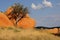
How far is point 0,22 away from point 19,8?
12.8 metres

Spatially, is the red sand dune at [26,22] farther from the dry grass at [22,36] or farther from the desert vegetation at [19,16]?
the dry grass at [22,36]

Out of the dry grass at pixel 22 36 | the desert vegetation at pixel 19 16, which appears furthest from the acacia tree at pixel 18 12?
the dry grass at pixel 22 36

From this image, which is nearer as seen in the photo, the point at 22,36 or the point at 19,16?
the point at 22,36

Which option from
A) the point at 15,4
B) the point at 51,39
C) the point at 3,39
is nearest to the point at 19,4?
the point at 15,4

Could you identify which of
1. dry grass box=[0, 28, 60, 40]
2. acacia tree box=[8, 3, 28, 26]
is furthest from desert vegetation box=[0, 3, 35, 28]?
dry grass box=[0, 28, 60, 40]

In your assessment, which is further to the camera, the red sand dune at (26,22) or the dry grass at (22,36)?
the red sand dune at (26,22)

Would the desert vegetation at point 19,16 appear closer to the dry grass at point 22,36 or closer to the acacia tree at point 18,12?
the acacia tree at point 18,12

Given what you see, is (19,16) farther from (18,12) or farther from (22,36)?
(22,36)

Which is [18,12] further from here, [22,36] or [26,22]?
[22,36]

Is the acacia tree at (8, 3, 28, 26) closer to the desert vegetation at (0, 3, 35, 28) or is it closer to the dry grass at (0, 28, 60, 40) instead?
the desert vegetation at (0, 3, 35, 28)

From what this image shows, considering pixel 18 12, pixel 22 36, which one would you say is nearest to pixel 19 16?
pixel 18 12

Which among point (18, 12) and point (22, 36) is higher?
point (18, 12)

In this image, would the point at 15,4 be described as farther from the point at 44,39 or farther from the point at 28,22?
the point at 44,39

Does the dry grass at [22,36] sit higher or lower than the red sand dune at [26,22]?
lower
